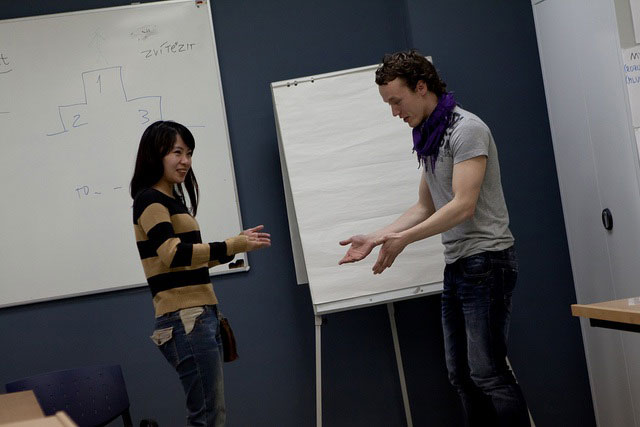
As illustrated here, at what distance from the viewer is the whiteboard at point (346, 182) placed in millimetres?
3457

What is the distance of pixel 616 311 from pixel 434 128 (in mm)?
1011

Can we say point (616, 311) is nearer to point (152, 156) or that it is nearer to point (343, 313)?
point (152, 156)

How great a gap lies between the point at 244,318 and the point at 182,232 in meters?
1.33

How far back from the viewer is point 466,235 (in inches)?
104

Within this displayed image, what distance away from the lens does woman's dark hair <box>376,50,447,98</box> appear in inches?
106

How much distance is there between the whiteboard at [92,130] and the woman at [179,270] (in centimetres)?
116

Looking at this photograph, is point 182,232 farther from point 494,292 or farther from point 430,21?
point 430,21

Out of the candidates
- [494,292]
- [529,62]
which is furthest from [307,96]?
[494,292]

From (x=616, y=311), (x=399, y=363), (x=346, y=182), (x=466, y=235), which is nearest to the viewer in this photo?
(x=616, y=311)

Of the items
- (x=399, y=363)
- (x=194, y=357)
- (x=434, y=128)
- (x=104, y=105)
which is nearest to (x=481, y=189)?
(x=434, y=128)

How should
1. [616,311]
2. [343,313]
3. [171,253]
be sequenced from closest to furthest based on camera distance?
[616,311], [171,253], [343,313]

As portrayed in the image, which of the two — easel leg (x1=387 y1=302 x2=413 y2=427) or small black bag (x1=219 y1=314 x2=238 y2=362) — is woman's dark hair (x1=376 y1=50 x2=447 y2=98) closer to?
small black bag (x1=219 y1=314 x2=238 y2=362)

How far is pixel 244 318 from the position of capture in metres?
3.82

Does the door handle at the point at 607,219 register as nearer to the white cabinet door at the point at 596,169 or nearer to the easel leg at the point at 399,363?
the white cabinet door at the point at 596,169
